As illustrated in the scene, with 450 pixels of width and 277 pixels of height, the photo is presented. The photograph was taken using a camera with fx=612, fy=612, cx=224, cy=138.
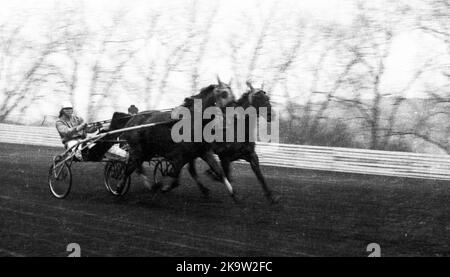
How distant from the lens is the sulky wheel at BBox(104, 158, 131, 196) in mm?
10039

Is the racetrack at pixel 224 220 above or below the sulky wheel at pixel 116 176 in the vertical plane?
below

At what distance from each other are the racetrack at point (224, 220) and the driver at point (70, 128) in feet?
3.04

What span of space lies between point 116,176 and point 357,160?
8.24m

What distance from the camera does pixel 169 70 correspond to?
83.3 feet

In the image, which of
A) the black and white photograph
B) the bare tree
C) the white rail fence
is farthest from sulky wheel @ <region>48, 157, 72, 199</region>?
the bare tree

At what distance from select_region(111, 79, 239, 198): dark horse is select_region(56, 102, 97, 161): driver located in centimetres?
69

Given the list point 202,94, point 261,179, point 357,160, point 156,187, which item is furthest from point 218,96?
point 357,160

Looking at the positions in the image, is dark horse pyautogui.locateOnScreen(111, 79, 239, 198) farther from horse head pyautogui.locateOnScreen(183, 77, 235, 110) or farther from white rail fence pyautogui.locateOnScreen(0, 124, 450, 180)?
white rail fence pyautogui.locateOnScreen(0, 124, 450, 180)

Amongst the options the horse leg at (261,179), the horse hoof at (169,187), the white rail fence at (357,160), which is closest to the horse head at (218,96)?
the horse leg at (261,179)

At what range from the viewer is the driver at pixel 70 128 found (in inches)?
395

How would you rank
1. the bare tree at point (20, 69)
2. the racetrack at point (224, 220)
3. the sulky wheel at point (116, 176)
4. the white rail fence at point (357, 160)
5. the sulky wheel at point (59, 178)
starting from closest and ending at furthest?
the racetrack at point (224, 220) < the sulky wheel at point (59, 178) < the sulky wheel at point (116, 176) < the white rail fence at point (357, 160) < the bare tree at point (20, 69)

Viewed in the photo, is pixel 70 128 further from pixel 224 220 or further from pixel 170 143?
pixel 224 220

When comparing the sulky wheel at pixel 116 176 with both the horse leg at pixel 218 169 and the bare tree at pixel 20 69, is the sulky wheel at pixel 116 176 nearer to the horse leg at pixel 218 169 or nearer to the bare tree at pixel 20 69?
the horse leg at pixel 218 169
